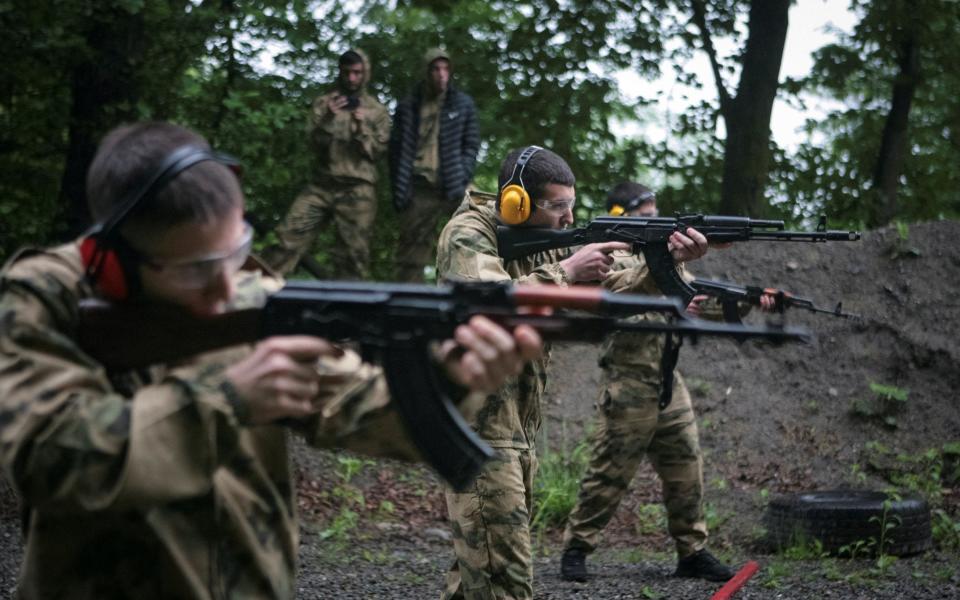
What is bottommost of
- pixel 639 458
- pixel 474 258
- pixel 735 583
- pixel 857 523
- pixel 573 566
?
pixel 573 566

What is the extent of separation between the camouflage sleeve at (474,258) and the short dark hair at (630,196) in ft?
12.3

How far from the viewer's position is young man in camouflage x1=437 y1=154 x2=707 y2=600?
15.1 ft

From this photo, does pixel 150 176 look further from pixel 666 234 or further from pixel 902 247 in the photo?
pixel 902 247

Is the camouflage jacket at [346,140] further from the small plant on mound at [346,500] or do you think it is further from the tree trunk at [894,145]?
the tree trunk at [894,145]

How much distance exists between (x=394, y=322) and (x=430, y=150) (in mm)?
10042

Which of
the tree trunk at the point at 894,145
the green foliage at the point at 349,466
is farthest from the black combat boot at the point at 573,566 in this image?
the tree trunk at the point at 894,145

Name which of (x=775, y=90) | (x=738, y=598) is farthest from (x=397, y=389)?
(x=775, y=90)

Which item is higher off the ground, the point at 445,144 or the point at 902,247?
the point at 445,144

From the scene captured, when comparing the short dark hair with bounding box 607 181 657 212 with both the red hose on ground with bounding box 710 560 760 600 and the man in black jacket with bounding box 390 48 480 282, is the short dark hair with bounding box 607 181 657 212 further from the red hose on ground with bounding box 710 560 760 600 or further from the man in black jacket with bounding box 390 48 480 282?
the man in black jacket with bounding box 390 48 480 282

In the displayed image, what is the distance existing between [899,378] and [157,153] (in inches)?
414

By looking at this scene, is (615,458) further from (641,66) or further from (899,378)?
(641,66)

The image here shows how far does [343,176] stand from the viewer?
12.3 meters

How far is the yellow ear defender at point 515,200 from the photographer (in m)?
5.30

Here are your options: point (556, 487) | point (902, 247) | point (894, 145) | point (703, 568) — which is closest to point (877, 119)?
point (894, 145)
